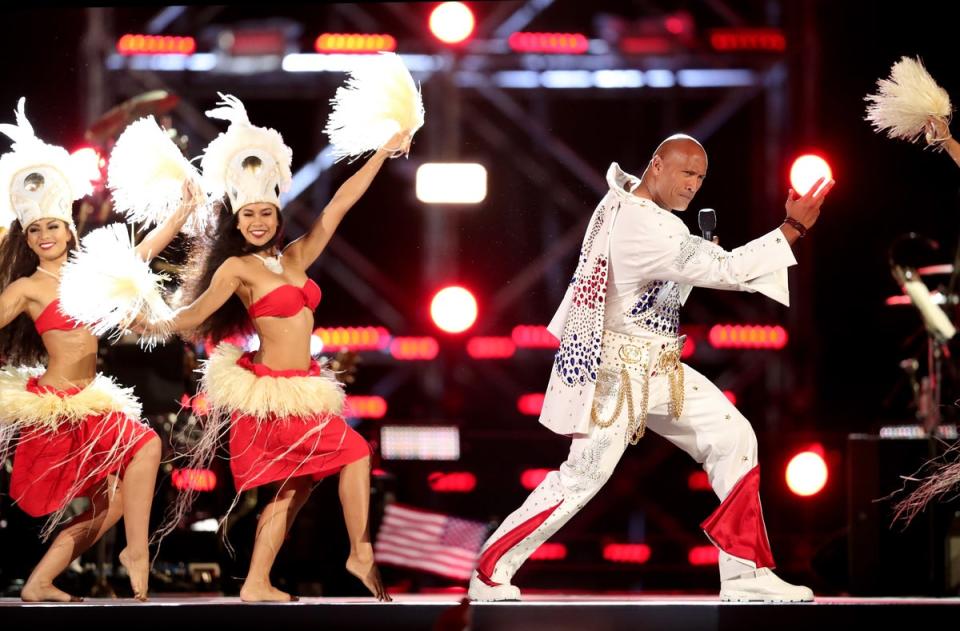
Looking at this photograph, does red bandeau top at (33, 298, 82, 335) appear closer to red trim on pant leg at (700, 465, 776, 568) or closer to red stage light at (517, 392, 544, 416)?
red trim on pant leg at (700, 465, 776, 568)

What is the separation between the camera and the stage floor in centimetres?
471

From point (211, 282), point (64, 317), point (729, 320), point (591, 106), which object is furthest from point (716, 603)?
point (591, 106)

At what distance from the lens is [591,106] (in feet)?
25.0

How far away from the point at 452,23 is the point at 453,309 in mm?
1535

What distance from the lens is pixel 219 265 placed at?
5.05 m

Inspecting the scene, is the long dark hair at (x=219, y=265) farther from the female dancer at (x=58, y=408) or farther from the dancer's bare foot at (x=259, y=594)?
the dancer's bare foot at (x=259, y=594)

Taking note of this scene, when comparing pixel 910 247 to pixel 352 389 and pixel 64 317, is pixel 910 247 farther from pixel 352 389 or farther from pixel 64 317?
pixel 64 317

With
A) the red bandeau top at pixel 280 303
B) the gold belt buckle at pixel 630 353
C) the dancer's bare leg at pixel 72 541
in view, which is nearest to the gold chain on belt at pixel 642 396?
the gold belt buckle at pixel 630 353

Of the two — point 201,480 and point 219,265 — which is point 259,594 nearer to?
point 219,265

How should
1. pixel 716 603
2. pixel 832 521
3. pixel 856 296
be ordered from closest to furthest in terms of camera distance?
1. pixel 716 603
2. pixel 832 521
3. pixel 856 296

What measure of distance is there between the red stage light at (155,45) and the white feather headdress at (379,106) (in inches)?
109

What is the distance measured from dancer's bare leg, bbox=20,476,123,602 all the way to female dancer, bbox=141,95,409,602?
0.41m

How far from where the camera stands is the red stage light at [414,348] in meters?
7.69

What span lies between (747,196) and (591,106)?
963 mm
